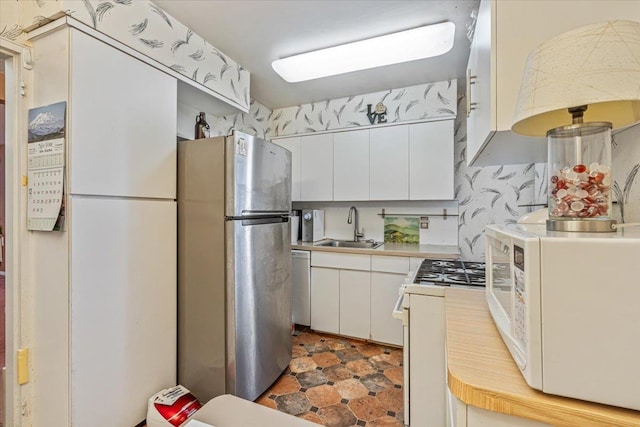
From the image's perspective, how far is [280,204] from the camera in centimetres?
210

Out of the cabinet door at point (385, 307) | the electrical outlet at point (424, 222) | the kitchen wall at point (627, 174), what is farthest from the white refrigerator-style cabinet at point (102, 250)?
the electrical outlet at point (424, 222)

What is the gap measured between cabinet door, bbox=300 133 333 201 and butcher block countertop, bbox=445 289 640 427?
7.95ft

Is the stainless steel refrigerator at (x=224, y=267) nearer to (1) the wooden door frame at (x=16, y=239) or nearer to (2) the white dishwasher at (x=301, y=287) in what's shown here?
(1) the wooden door frame at (x=16, y=239)

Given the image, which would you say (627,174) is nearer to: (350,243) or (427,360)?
(427,360)

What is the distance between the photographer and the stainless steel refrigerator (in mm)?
1658

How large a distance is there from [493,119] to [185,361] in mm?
2023

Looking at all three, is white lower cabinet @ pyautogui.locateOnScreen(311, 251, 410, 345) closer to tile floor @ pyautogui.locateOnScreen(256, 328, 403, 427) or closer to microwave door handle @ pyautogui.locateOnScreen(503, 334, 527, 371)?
tile floor @ pyautogui.locateOnScreen(256, 328, 403, 427)

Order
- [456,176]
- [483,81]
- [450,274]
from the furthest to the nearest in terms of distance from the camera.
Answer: [456,176]
[450,274]
[483,81]

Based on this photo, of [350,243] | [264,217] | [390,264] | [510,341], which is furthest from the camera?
[350,243]

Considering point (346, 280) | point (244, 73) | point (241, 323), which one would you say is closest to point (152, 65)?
point (244, 73)

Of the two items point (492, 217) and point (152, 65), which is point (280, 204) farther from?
point (492, 217)

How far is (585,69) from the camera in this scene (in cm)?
58

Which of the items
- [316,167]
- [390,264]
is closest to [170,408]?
[390,264]

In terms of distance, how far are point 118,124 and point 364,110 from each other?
2.21m
